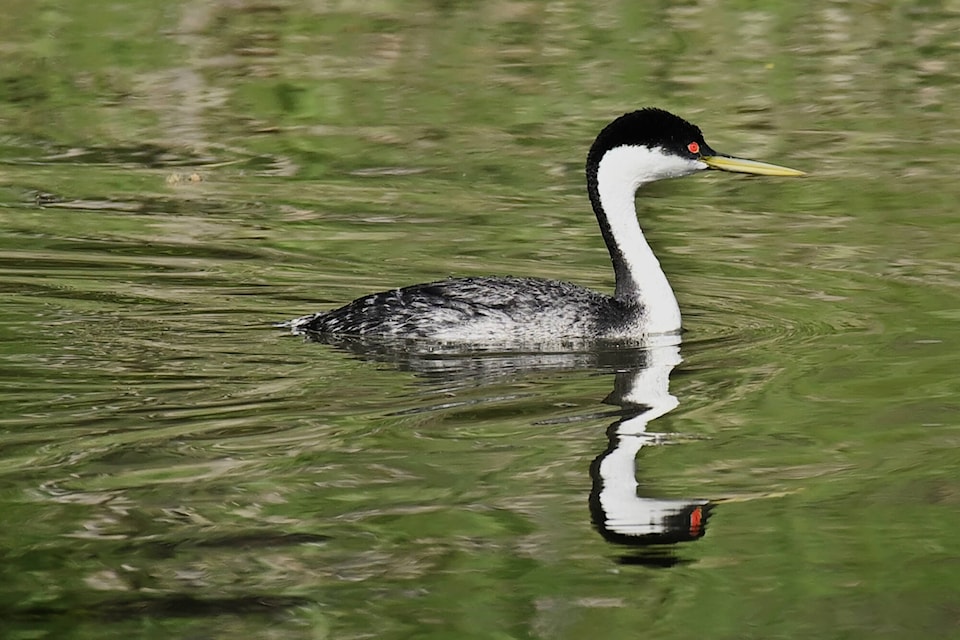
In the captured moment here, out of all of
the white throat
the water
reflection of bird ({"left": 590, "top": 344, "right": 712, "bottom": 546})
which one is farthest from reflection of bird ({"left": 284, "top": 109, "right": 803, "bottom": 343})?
reflection of bird ({"left": 590, "top": 344, "right": 712, "bottom": 546})

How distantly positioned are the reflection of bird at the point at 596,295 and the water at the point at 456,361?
10.9 inches

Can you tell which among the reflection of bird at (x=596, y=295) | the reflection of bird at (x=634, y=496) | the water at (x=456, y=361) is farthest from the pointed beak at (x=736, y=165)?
the reflection of bird at (x=634, y=496)

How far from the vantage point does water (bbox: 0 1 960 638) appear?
6.02m

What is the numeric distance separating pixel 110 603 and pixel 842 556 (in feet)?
8.05

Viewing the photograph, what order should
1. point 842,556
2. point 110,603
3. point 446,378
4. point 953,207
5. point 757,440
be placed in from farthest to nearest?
point 953,207 → point 446,378 → point 757,440 → point 842,556 → point 110,603

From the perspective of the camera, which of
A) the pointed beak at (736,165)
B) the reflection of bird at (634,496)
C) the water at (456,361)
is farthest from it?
the pointed beak at (736,165)

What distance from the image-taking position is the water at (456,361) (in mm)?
6016

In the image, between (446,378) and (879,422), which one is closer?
(879,422)

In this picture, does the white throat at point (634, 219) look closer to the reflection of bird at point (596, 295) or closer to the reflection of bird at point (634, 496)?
the reflection of bird at point (596, 295)

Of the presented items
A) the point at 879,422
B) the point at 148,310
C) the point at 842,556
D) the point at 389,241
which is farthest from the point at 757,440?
the point at 389,241

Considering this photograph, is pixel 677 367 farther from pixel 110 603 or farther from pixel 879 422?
pixel 110 603

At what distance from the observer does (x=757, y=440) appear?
766cm

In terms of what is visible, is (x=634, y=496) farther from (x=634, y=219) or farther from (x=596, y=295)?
(x=634, y=219)

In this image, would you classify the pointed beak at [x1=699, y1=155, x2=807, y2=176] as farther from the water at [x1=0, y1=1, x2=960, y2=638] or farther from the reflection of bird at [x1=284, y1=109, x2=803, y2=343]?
the water at [x1=0, y1=1, x2=960, y2=638]
